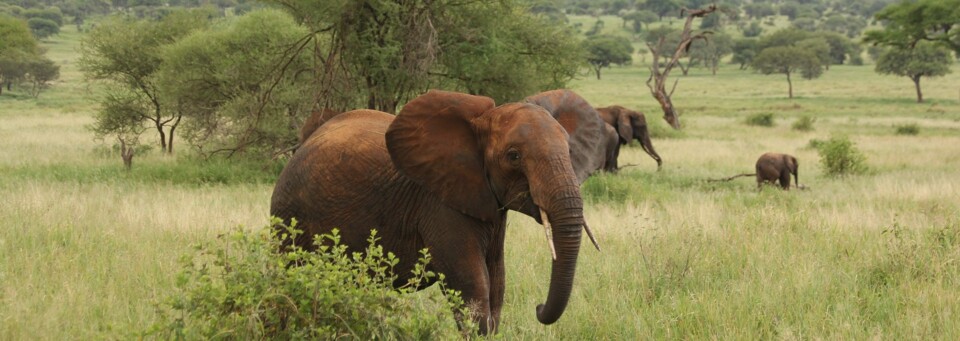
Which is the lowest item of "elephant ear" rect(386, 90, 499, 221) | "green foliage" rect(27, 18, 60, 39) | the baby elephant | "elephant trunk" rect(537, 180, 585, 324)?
the baby elephant

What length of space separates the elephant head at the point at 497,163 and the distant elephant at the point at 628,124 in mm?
16285

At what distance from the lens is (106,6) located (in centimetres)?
14538

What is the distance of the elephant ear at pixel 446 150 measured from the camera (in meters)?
4.27

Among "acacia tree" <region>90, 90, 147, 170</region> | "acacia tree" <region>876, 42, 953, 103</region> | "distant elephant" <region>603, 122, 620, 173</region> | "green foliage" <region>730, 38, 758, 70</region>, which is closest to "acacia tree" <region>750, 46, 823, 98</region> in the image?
"acacia tree" <region>876, 42, 953, 103</region>

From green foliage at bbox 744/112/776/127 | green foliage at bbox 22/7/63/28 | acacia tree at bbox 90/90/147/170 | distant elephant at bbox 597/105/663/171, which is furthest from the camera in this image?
green foliage at bbox 22/7/63/28

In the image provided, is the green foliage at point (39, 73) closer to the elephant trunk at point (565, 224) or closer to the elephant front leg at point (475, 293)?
the elephant front leg at point (475, 293)

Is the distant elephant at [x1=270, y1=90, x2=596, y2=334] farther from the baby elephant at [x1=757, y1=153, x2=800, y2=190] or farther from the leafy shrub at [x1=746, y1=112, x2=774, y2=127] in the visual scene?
the leafy shrub at [x1=746, y1=112, x2=774, y2=127]

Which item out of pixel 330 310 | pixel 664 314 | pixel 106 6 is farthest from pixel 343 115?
pixel 106 6

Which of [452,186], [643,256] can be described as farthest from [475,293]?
[643,256]

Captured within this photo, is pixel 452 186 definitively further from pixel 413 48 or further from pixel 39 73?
pixel 39 73

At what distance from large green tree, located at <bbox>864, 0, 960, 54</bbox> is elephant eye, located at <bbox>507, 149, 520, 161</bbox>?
2588 centimetres

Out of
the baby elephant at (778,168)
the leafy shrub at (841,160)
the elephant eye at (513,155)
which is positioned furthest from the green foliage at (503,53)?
the elephant eye at (513,155)

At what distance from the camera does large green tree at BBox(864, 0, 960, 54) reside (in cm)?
2569

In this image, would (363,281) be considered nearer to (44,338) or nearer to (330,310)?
(330,310)
